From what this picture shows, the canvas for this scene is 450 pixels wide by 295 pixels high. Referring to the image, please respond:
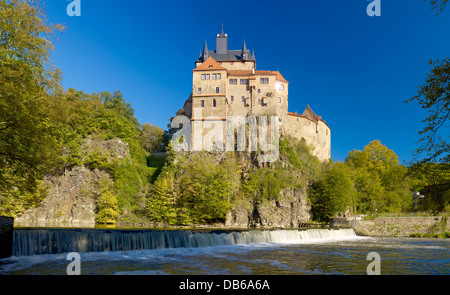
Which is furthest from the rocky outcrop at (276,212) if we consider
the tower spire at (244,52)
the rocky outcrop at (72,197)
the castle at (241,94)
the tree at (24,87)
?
the tree at (24,87)

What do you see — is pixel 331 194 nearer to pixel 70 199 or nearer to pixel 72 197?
pixel 72 197

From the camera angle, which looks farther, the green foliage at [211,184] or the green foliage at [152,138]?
the green foliage at [152,138]

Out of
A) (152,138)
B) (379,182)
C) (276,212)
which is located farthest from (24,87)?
(152,138)

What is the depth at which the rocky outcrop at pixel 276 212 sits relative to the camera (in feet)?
156

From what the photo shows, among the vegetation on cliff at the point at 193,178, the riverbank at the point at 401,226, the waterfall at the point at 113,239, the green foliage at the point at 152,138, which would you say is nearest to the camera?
the waterfall at the point at 113,239

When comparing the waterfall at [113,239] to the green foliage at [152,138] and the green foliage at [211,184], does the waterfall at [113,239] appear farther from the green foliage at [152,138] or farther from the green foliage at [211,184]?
the green foliage at [152,138]

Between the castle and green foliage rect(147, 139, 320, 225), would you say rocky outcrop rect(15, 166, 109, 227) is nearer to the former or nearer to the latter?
green foliage rect(147, 139, 320, 225)

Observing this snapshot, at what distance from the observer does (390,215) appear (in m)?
43.9

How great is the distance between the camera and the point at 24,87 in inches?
510

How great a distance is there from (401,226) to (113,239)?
36.6 m

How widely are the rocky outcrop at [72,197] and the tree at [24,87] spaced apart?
3026 centimetres

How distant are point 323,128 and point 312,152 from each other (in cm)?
927

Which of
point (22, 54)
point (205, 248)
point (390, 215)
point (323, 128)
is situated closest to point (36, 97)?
point (22, 54)

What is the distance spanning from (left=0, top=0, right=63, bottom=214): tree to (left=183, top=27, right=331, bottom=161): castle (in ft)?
146
